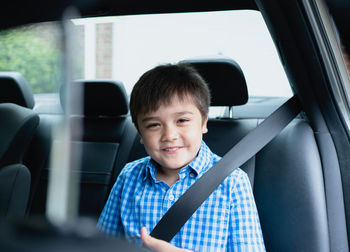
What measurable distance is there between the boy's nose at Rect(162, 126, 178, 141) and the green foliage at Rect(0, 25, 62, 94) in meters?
0.36

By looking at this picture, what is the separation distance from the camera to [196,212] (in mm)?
1311


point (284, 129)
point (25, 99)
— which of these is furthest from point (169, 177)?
point (25, 99)

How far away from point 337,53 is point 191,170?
586 millimetres

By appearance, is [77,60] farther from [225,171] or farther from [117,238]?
[117,238]

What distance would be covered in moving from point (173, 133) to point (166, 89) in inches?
5.9

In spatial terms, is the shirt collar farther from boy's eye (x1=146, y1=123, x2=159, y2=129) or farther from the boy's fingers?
the boy's fingers

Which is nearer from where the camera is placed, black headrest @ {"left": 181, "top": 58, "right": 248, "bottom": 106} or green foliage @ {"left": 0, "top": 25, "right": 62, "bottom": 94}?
green foliage @ {"left": 0, "top": 25, "right": 62, "bottom": 94}

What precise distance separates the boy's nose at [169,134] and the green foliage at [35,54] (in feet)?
1.19

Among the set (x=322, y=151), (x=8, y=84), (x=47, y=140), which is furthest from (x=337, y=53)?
(x=47, y=140)

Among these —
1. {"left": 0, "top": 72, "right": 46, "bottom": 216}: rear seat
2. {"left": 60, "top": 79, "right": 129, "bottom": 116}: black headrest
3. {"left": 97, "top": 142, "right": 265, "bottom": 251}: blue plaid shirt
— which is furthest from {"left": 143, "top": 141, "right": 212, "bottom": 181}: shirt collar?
{"left": 60, "top": 79, "right": 129, "bottom": 116}: black headrest

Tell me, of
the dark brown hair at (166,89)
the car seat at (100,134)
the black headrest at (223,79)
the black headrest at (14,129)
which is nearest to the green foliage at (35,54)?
the dark brown hair at (166,89)

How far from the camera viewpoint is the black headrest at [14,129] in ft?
4.98

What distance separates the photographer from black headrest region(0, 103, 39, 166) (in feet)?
4.98

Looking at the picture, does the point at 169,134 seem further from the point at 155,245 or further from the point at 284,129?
the point at 284,129
